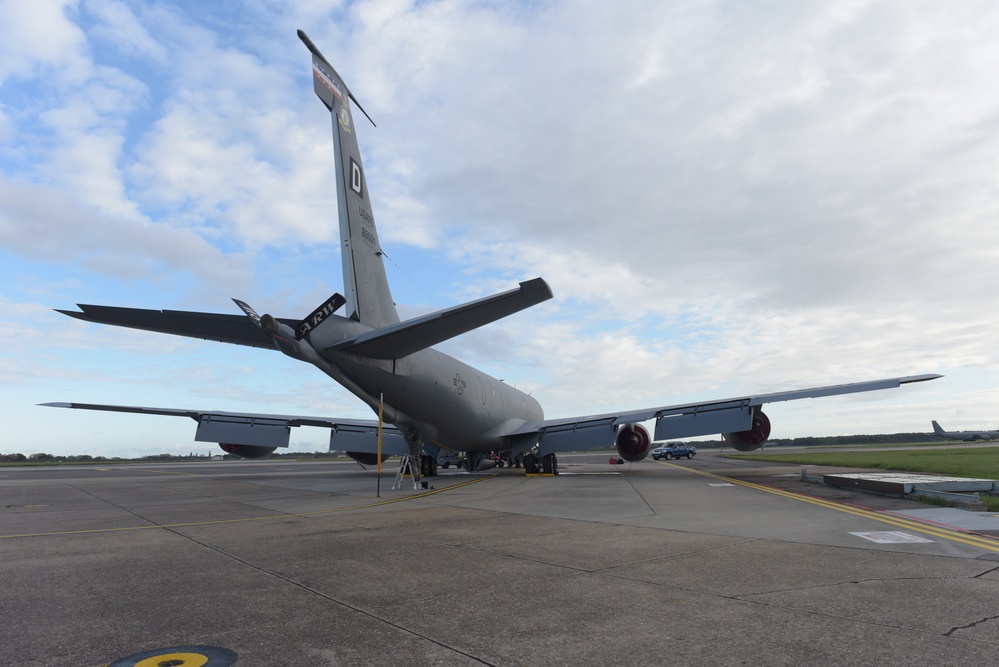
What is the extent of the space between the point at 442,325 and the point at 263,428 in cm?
1431

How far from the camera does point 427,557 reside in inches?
267

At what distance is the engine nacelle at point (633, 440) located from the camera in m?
23.3

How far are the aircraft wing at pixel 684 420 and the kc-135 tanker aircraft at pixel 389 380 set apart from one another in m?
0.05

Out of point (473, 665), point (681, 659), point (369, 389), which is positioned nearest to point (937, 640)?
point (681, 659)

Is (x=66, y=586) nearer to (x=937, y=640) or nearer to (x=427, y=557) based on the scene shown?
(x=427, y=557)

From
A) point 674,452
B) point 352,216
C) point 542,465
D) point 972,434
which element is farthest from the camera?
point 972,434

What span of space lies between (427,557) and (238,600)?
2.31m

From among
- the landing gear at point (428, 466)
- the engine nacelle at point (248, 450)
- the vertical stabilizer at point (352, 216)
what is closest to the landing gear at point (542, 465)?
the landing gear at point (428, 466)

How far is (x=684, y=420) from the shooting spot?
70.3 ft

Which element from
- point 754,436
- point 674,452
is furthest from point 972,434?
point 754,436

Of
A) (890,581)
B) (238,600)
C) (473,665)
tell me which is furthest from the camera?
(890,581)

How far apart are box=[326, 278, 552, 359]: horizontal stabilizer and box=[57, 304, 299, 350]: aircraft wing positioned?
1.91 meters

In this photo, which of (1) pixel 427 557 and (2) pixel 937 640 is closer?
(2) pixel 937 640

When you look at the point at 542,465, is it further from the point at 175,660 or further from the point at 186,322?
the point at 175,660
